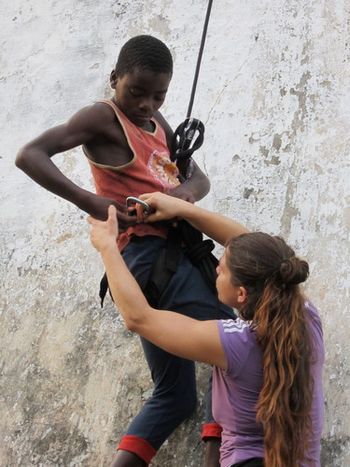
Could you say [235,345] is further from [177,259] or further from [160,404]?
[160,404]

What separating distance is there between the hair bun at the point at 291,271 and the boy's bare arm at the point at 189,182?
0.68m

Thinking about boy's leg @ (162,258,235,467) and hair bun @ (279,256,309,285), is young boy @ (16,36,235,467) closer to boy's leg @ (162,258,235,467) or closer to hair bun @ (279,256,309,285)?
boy's leg @ (162,258,235,467)

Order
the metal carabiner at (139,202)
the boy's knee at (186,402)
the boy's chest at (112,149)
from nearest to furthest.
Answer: the metal carabiner at (139,202) < the boy's chest at (112,149) < the boy's knee at (186,402)

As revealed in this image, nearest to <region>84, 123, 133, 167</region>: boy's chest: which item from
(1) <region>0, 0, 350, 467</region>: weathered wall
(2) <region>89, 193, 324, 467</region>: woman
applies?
(2) <region>89, 193, 324, 467</region>: woman

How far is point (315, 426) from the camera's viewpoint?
283 centimetres

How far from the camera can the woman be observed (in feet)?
8.84

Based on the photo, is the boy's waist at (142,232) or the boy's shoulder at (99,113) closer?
the boy's shoulder at (99,113)

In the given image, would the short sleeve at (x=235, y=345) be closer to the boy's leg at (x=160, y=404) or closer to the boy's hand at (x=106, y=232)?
the boy's hand at (x=106, y=232)

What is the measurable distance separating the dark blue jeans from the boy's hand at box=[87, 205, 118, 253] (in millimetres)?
265

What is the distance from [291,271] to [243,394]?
1.42 ft

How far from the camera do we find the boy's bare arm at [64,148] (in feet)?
10.1

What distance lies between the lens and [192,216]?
10.5 feet

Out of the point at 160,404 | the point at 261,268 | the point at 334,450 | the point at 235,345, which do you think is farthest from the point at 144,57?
the point at 334,450

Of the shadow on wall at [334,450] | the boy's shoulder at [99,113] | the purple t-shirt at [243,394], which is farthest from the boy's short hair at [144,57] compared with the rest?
the shadow on wall at [334,450]
